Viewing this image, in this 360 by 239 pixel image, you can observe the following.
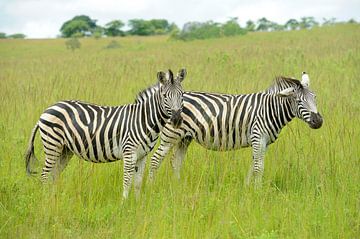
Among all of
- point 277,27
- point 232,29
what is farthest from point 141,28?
point 232,29

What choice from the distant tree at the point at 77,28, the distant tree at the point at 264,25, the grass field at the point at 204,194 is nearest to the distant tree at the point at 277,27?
the distant tree at the point at 264,25

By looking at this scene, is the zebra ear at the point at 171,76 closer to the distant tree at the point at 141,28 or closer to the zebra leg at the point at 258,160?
the zebra leg at the point at 258,160

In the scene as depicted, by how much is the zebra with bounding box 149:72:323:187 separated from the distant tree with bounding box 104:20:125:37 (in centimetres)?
6798

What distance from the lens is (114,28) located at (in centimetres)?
7431

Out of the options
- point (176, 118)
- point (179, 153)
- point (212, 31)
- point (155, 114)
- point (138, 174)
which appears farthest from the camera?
point (212, 31)

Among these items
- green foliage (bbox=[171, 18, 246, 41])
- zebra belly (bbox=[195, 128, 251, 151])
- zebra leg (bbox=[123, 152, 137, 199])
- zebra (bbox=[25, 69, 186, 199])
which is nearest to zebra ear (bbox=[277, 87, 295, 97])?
zebra belly (bbox=[195, 128, 251, 151])

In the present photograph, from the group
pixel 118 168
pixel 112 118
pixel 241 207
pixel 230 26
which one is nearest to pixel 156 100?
pixel 112 118

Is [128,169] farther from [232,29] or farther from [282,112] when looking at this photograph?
[232,29]

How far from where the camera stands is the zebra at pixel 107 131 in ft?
20.7

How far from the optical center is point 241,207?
18.2ft

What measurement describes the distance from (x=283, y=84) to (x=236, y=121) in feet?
2.67

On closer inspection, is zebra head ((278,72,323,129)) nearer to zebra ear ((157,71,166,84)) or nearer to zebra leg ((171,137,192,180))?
zebra leg ((171,137,192,180))

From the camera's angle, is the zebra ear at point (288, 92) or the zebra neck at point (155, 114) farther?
the zebra ear at point (288, 92)

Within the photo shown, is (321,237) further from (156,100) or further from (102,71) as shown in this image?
(102,71)
